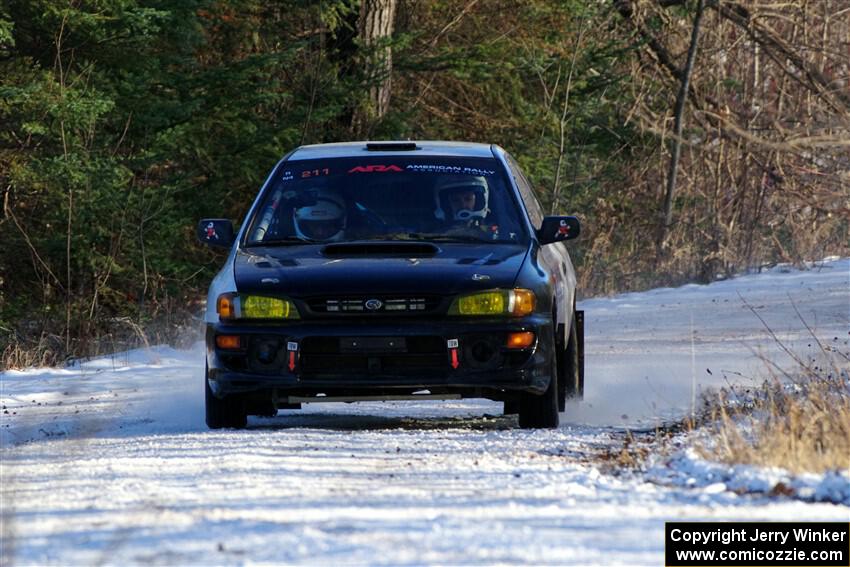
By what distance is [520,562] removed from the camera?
4988 mm

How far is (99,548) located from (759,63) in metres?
29.7

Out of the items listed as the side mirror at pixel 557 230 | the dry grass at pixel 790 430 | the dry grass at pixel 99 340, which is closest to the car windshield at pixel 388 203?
the side mirror at pixel 557 230

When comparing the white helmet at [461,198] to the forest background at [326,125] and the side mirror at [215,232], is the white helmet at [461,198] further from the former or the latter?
the forest background at [326,125]

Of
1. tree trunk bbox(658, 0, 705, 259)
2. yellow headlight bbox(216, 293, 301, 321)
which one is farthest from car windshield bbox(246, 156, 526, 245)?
tree trunk bbox(658, 0, 705, 259)

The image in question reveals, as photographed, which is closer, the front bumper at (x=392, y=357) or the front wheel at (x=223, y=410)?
the front bumper at (x=392, y=357)

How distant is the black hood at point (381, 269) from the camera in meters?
9.00

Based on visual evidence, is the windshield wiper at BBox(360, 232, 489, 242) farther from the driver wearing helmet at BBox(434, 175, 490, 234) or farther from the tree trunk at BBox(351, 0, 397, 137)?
the tree trunk at BBox(351, 0, 397, 137)

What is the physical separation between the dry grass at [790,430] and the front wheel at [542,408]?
0.83 metres

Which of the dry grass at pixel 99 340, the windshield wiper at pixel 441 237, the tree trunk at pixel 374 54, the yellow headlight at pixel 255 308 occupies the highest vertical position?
the tree trunk at pixel 374 54

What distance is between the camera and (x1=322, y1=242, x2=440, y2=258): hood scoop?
948 cm

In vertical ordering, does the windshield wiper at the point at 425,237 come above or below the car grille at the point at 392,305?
above

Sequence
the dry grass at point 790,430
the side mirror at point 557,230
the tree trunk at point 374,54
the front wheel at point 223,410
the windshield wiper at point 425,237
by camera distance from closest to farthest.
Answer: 1. the dry grass at point 790,430
2. the front wheel at point 223,410
3. the windshield wiper at point 425,237
4. the side mirror at point 557,230
5. the tree trunk at point 374,54

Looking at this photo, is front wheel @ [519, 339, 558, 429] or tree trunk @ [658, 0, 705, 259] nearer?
front wheel @ [519, 339, 558, 429]

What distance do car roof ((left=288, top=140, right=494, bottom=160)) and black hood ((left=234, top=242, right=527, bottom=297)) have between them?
3.41 ft
